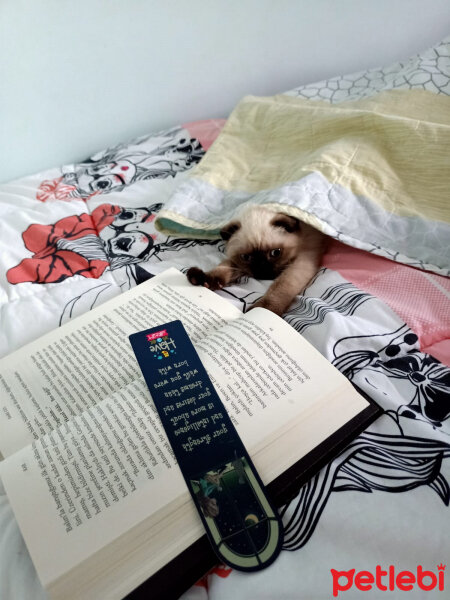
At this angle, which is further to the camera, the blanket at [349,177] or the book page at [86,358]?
the blanket at [349,177]

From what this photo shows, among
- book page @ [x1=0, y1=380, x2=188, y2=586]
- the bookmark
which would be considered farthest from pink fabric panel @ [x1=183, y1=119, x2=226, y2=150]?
book page @ [x1=0, y1=380, x2=188, y2=586]

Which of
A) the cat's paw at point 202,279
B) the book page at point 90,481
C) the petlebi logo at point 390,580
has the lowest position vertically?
the petlebi logo at point 390,580

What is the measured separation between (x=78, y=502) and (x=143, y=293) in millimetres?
469

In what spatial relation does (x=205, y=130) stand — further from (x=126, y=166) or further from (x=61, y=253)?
(x=61, y=253)

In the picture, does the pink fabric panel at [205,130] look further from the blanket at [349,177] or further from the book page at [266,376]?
the book page at [266,376]

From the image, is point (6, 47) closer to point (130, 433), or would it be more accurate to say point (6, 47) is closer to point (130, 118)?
point (130, 118)

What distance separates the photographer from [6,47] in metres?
1.25

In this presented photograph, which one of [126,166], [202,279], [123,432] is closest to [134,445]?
[123,432]

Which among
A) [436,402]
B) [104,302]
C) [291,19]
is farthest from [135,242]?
[291,19]

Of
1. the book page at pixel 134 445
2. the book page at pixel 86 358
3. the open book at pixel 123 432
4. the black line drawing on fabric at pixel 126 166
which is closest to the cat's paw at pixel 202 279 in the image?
the book page at pixel 86 358

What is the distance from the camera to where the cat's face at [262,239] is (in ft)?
3.43

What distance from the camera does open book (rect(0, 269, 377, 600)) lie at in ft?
1.44

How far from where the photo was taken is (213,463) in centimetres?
50

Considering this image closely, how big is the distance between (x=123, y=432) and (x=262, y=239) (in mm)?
681
